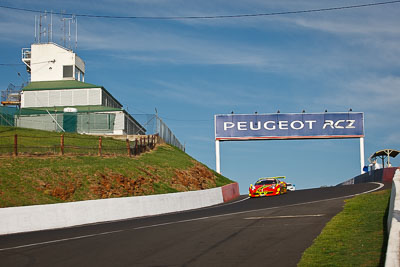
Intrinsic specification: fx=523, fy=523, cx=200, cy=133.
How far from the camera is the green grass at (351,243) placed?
32.0ft

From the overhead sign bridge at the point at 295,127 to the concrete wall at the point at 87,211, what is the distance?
25.1 metres

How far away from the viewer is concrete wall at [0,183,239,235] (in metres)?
20.9

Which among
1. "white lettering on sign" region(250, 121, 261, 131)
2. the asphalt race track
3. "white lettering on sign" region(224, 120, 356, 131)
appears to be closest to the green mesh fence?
"white lettering on sign" region(224, 120, 356, 131)

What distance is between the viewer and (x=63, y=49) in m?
67.4

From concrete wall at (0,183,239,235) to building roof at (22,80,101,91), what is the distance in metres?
32.8

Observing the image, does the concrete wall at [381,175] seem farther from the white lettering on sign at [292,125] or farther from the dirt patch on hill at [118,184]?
the dirt patch on hill at [118,184]

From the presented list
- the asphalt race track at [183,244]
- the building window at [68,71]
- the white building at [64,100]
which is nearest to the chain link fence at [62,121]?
the white building at [64,100]

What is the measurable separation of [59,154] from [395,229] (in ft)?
96.3

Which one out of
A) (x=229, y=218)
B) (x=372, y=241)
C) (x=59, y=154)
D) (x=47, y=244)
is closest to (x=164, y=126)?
(x=59, y=154)

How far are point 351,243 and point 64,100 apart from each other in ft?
173

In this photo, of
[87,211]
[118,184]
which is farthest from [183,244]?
[118,184]

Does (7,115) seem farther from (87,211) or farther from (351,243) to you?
(351,243)

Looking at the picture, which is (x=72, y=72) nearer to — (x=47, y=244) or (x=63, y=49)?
(x=63, y=49)

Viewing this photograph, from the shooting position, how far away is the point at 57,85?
6231cm
